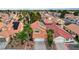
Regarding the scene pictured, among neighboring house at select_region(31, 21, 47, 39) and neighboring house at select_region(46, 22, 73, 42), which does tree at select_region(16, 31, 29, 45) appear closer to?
neighboring house at select_region(31, 21, 47, 39)

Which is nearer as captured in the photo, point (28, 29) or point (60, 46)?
point (60, 46)

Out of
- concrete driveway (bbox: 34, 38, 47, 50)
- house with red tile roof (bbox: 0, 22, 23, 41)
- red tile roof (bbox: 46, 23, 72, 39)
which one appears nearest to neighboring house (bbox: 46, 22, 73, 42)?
red tile roof (bbox: 46, 23, 72, 39)

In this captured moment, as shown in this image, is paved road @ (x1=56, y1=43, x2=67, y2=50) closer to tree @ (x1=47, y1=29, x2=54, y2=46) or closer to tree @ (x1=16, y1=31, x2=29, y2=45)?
tree @ (x1=47, y1=29, x2=54, y2=46)

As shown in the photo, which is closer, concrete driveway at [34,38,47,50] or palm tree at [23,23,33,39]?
concrete driveway at [34,38,47,50]

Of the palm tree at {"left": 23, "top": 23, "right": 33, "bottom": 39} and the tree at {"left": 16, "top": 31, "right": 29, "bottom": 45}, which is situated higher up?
the palm tree at {"left": 23, "top": 23, "right": 33, "bottom": 39}

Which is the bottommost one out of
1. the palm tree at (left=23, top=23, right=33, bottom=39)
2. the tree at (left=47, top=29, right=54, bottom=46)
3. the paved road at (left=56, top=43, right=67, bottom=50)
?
the paved road at (left=56, top=43, right=67, bottom=50)

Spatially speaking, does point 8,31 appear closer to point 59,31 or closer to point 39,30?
point 39,30

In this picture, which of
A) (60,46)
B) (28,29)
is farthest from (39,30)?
(60,46)
